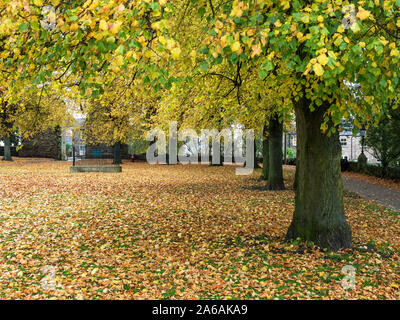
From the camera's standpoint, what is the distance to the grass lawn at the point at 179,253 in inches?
202

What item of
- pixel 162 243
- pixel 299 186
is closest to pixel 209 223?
pixel 162 243

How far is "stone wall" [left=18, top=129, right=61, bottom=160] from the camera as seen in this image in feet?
134

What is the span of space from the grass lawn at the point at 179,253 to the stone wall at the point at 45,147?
30270mm

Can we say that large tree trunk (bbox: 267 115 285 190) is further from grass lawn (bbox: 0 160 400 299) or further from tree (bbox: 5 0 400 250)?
tree (bbox: 5 0 400 250)

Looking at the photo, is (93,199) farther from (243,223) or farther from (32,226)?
(243,223)

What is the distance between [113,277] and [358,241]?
16.4ft

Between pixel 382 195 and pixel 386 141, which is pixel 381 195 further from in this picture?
pixel 386 141

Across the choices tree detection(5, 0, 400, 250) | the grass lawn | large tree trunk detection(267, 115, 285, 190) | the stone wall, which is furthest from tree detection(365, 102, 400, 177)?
the stone wall

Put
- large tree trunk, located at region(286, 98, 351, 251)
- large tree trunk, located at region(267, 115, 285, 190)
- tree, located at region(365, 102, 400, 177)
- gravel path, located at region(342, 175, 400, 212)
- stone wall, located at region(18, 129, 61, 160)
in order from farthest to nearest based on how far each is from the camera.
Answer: stone wall, located at region(18, 129, 61, 160) → tree, located at region(365, 102, 400, 177) → large tree trunk, located at region(267, 115, 285, 190) → gravel path, located at region(342, 175, 400, 212) → large tree trunk, located at region(286, 98, 351, 251)

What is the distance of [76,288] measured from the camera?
16.6 feet

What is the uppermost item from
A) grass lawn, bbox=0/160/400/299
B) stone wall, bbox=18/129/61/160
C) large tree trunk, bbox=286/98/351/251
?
stone wall, bbox=18/129/61/160

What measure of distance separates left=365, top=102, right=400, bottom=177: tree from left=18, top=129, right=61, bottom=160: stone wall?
3169cm

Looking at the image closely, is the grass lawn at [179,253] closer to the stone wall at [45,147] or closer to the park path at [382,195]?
the park path at [382,195]

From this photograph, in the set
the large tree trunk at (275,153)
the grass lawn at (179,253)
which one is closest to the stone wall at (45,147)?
the grass lawn at (179,253)
